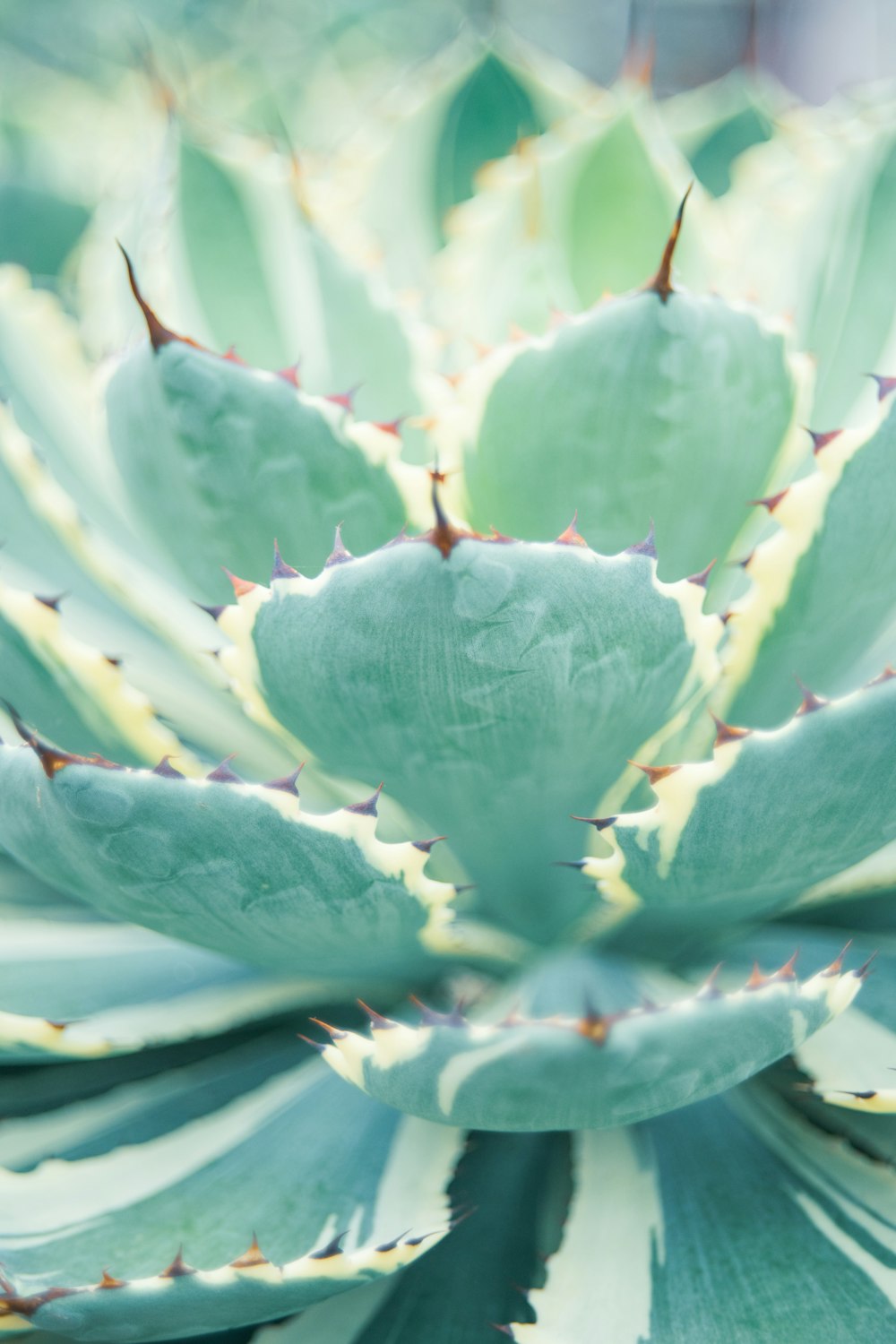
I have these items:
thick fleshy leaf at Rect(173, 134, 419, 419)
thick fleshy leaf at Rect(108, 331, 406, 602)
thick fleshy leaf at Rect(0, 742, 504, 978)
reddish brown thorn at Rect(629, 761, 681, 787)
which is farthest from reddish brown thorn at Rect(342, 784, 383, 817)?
thick fleshy leaf at Rect(173, 134, 419, 419)

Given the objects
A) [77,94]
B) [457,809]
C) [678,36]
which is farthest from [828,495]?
[678,36]

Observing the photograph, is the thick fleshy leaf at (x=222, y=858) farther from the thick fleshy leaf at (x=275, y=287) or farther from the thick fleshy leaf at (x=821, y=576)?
the thick fleshy leaf at (x=275, y=287)

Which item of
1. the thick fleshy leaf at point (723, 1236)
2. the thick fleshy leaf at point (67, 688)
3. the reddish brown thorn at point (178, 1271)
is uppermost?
the thick fleshy leaf at point (67, 688)

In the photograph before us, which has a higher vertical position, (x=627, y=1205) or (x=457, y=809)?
(x=457, y=809)

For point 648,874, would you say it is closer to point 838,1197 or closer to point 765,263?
point 838,1197

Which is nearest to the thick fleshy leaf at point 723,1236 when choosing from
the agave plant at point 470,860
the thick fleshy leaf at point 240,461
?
the agave plant at point 470,860

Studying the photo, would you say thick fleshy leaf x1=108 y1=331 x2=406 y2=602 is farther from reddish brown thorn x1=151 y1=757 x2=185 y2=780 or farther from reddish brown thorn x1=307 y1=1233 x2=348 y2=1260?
reddish brown thorn x1=307 y1=1233 x2=348 y2=1260

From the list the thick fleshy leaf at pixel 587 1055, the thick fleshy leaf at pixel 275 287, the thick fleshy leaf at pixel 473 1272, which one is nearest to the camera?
the thick fleshy leaf at pixel 587 1055
